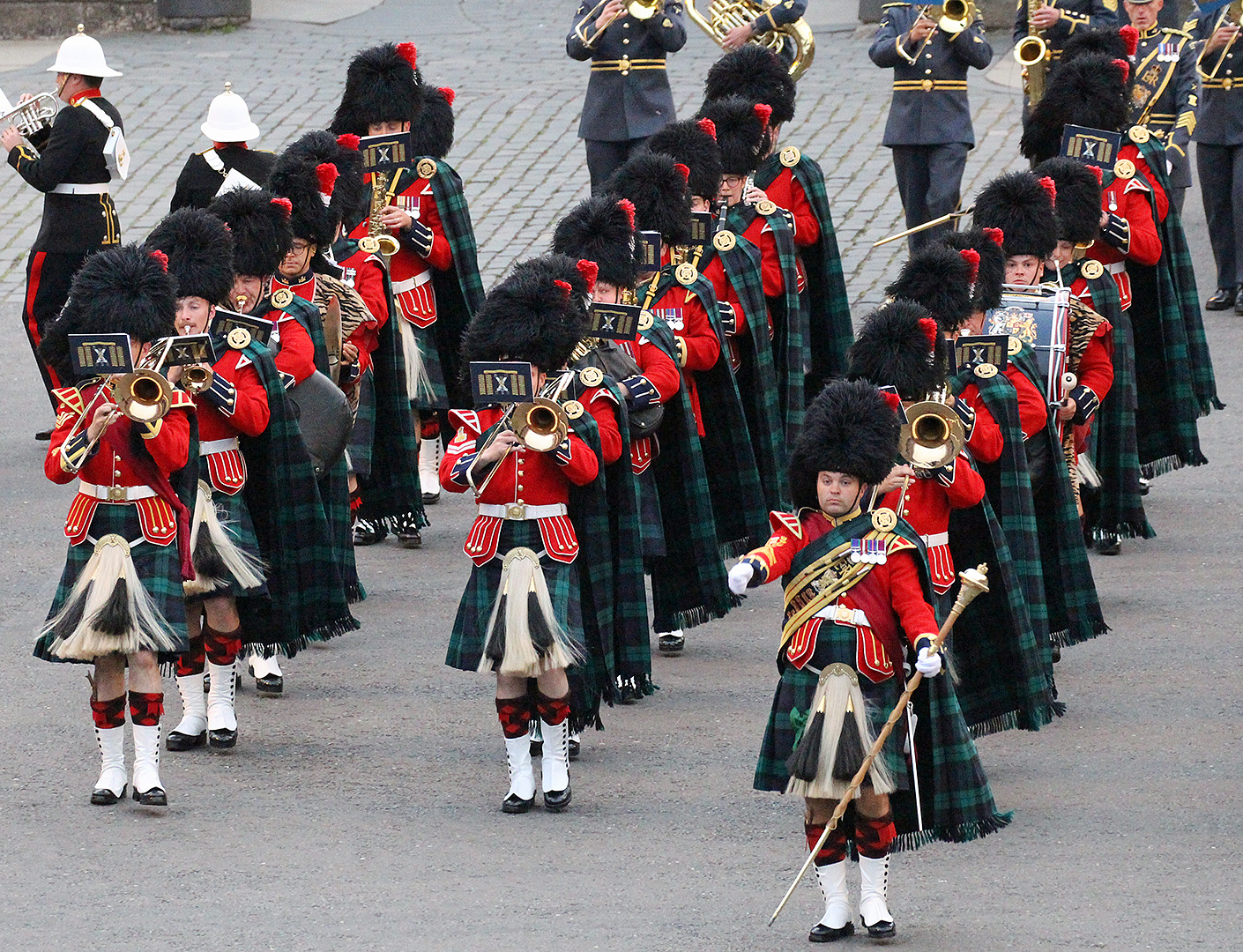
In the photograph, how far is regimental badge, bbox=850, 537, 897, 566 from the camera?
5848 millimetres

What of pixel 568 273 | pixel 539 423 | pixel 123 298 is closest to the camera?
pixel 539 423

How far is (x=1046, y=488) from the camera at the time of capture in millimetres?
7660

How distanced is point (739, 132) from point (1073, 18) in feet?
12.8

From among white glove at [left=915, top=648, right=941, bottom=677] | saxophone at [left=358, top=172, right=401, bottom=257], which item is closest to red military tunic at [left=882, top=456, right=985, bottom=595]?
white glove at [left=915, top=648, right=941, bottom=677]

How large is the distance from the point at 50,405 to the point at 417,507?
326cm

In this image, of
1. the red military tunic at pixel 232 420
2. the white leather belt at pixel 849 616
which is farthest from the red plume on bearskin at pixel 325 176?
the white leather belt at pixel 849 616

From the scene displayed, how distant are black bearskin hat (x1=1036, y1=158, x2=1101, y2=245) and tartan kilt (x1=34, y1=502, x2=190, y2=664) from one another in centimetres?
378

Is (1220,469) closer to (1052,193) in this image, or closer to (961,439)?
(1052,193)

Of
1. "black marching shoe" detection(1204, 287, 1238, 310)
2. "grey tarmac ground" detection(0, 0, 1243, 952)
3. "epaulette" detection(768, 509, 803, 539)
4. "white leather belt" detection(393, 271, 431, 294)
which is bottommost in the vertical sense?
"black marching shoe" detection(1204, 287, 1238, 310)

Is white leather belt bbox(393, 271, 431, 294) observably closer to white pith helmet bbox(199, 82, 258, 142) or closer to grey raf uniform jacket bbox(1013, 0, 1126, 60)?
white pith helmet bbox(199, 82, 258, 142)

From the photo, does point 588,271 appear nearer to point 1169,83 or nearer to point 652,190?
point 652,190

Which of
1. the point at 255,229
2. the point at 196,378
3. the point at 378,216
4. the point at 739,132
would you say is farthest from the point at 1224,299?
the point at 196,378

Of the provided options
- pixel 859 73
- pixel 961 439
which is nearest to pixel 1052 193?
pixel 961 439

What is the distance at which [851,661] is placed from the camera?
583 centimetres
